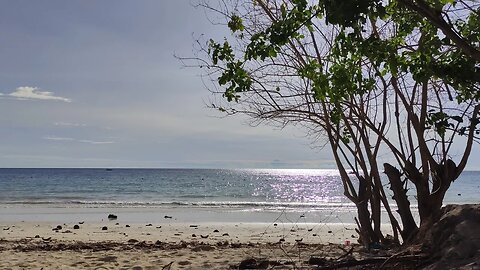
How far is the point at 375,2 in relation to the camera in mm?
4129

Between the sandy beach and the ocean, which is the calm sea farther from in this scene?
the sandy beach

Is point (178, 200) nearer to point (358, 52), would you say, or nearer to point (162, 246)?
point (162, 246)

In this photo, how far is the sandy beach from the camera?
7.98 m

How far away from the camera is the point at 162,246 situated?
422 inches

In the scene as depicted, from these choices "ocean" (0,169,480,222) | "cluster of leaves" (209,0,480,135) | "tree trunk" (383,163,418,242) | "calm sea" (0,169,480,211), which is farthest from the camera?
"calm sea" (0,169,480,211)

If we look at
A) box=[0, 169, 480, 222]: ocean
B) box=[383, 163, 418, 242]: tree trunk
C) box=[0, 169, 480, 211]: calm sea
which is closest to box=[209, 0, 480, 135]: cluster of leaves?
box=[383, 163, 418, 242]: tree trunk

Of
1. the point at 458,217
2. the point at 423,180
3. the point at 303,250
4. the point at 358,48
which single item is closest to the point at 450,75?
the point at 358,48

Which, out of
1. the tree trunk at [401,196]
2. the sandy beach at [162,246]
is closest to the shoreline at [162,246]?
the sandy beach at [162,246]

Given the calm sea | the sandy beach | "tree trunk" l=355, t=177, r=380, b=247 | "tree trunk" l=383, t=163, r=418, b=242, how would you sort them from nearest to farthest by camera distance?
"tree trunk" l=383, t=163, r=418, b=242 < the sandy beach < "tree trunk" l=355, t=177, r=380, b=247 < the calm sea

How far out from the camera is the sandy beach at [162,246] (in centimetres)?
798

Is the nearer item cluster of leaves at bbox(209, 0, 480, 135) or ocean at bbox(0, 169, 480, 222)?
cluster of leaves at bbox(209, 0, 480, 135)

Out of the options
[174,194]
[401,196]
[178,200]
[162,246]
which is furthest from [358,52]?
[174,194]

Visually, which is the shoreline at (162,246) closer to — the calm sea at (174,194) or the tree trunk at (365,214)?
the tree trunk at (365,214)

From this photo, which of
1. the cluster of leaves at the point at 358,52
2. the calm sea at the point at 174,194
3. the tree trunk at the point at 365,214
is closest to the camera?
the cluster of leaves at the point at 358,52
